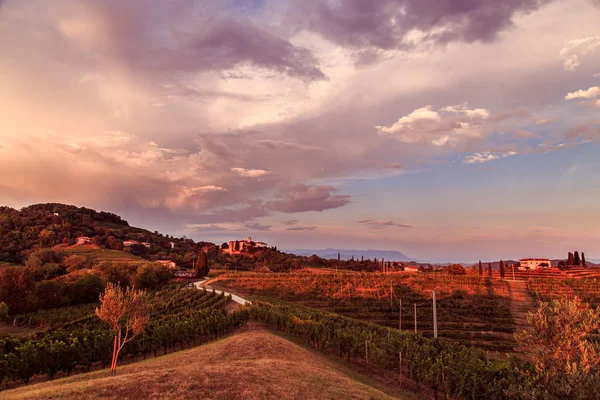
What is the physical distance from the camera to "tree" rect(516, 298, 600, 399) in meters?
16.2

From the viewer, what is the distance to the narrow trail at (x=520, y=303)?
2387 inches

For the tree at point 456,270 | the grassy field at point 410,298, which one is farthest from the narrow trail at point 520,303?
the tree at point 456,270

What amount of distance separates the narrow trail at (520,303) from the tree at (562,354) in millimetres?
45617

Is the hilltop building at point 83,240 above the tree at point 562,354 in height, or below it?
above

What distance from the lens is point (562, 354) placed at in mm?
17859

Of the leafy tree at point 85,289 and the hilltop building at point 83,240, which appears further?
the hilltop building at point 83,240

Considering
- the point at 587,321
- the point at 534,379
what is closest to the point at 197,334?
the point at 534,379

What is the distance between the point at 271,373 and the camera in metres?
20.6

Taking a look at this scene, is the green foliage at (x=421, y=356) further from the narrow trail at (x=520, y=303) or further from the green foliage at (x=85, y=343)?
the narrow trail at (x=520, y=303)

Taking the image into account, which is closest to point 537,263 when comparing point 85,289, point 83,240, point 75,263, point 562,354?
point 562,354

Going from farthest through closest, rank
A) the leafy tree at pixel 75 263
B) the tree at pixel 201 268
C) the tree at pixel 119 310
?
the tree at pixel 201 268
the leafy tree at pixel 75 263
the tree at pixel 119 310

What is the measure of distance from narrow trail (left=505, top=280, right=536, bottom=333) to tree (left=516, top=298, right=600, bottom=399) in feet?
150

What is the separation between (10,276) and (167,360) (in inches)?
2607

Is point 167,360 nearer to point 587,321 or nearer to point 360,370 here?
point 360,370
